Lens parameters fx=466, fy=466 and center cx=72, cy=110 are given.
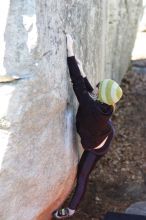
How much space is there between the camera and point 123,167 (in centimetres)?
684

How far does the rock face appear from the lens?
12.3 ft

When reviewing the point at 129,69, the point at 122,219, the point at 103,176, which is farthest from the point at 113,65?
the point at 122,219

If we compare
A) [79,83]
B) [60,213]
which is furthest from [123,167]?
[79,83]

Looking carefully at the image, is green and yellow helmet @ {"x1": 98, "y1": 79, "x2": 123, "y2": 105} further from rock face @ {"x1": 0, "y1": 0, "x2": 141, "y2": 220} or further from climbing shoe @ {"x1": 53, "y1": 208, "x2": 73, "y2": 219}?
climbing shoe @ {"x1": 53, "y1": 208, "x2": 73, "y2": 219}

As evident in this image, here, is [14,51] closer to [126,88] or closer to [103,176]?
[103,176]

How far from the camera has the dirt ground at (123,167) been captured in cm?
609

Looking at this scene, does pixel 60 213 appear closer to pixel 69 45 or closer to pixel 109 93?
pixel 109 93

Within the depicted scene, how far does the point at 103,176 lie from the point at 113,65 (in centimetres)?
211

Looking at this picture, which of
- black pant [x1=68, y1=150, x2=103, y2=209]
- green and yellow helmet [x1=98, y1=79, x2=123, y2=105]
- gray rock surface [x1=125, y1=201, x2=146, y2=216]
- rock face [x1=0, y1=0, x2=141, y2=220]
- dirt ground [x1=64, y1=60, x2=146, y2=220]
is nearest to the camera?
rock face [x1=0, y1=0, x2=141, y2=220]

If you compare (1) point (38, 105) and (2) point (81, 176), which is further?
(2) point (81, 176)

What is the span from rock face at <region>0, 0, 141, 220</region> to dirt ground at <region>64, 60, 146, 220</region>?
3.39 feet

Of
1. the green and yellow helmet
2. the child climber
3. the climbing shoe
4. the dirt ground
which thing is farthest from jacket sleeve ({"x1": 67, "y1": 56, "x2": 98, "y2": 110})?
the dirt ground

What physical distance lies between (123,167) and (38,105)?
305cm

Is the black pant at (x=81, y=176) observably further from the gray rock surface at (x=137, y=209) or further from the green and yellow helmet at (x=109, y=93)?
the gray rock surface at (x=137, y=209)
